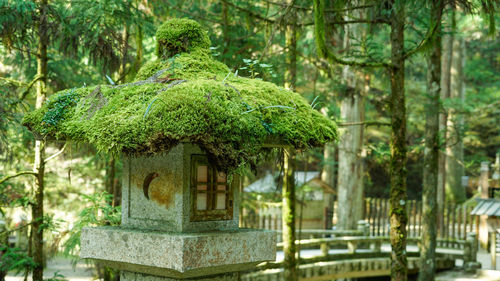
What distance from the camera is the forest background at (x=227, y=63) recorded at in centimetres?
1034

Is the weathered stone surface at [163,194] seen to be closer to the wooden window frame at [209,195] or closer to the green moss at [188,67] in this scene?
the wooden window frame at [209,195]

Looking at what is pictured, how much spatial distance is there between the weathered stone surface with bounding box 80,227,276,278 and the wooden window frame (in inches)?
9.1

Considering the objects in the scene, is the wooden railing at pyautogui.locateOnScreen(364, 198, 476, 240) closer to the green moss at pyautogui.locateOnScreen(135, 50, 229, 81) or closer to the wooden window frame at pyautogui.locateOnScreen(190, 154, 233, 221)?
the wooden window frame at pyautogui.locateOnScreen(190, 154, 233, 221)

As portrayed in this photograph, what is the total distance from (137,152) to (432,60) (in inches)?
395

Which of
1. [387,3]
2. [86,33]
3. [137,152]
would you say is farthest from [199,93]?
[387,3]

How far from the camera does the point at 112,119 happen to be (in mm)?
5652

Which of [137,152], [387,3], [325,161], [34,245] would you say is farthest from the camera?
[325,161]

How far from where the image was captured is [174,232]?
600cm

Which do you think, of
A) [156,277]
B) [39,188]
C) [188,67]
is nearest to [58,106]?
[188,67]

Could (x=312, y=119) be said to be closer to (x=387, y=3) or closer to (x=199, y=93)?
(x=199, y=93)

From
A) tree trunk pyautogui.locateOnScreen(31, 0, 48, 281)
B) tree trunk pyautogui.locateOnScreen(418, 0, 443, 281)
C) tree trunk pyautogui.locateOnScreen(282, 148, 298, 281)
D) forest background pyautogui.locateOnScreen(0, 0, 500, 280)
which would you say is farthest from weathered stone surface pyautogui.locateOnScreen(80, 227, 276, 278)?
tree trunk pyautogui.locateOnScreen(418, 0, 443, 281)

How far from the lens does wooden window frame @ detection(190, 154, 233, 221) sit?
242 inches

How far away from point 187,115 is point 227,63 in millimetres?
8443

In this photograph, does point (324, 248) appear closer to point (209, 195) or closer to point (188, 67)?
point (209, 195)
